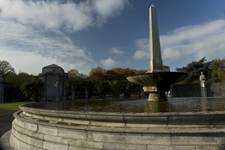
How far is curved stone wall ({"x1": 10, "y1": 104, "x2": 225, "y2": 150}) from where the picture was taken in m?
5.44

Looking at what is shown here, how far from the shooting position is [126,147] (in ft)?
19.0

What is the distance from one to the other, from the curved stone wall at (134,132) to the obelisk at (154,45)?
9081 millimetres

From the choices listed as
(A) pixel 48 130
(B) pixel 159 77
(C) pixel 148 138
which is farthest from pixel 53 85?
(C) pixel 148 138

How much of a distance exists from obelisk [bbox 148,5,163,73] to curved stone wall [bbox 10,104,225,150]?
9081mm

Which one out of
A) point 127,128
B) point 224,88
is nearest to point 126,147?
point 127,128

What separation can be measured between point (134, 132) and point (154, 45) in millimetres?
10450

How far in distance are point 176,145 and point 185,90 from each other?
3520cm

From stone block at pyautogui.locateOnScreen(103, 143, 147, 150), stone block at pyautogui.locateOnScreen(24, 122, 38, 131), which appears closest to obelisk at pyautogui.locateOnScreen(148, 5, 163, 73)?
stone block at pyautogui.locateOnScreen(24, 122, 38, 131)

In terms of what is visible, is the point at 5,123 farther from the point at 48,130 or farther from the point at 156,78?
the point at 48,130

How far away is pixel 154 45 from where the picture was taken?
1562 centimetres

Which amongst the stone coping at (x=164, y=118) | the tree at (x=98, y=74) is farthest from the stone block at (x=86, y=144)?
the tree at (x=98, y=74)

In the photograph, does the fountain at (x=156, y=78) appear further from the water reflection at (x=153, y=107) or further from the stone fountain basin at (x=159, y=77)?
the water reflection at (x=153, y=107)

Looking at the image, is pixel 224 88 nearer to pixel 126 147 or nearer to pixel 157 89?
pixel 157 89

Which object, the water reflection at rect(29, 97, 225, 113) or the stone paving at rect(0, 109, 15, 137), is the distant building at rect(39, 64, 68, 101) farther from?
the water reflection at rect(29, 97, 225, 113)
